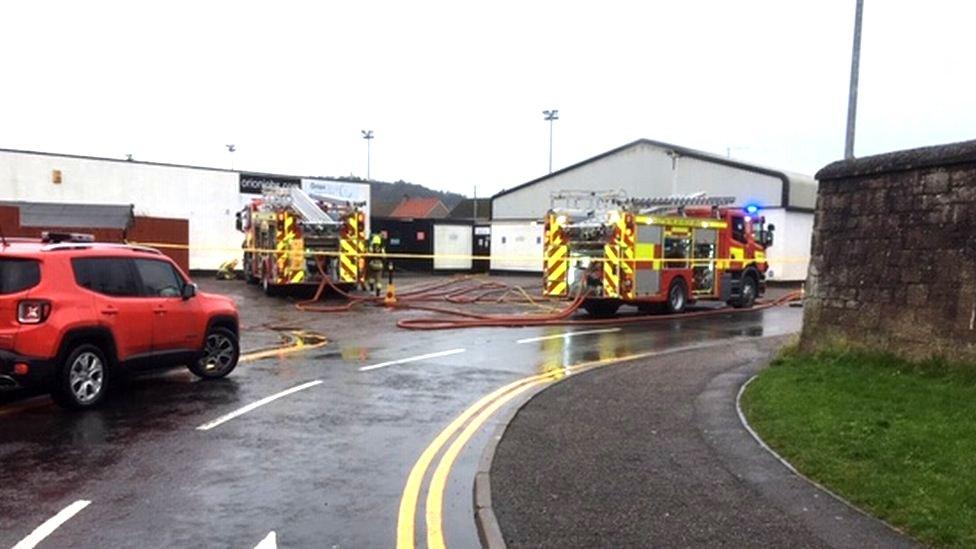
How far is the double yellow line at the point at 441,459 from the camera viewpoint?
212 inches

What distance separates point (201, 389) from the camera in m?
10.2

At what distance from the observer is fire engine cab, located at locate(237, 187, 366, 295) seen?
79.3ft

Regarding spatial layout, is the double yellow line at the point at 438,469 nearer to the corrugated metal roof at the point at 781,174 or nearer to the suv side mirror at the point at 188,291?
the suv side mirror at the point at 188,291

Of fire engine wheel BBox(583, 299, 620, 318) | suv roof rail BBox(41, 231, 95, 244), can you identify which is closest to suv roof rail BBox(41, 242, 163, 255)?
suv roof rail BBox(41, 231, 95, 244)

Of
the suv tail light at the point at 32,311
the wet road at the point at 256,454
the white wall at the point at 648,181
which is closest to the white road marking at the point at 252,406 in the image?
the wet road at the point at 256,454

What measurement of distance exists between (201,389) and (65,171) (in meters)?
26.7

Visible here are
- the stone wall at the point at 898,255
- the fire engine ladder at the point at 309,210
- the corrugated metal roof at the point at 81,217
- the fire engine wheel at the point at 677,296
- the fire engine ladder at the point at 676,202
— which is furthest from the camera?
the fire engine ladder at the point at 309,210

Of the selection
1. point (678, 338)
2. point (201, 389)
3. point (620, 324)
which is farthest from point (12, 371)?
point (620, 324)

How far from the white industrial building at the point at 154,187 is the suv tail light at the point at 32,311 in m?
22.6

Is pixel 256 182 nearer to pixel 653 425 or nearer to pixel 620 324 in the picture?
pixel 620 324

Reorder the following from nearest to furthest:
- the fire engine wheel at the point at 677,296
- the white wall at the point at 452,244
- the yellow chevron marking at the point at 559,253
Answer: the yellow chevron marking at the point at 559,253 < the fire engine wheel at the point at 677,296 < the white wall at the point at 452,244

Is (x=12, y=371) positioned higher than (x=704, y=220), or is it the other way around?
(x=704, y=220)

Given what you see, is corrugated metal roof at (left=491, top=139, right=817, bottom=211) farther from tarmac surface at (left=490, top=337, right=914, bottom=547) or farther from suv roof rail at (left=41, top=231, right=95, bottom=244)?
suv roof rail at (left=41, top=231, right=95, bottom=244)

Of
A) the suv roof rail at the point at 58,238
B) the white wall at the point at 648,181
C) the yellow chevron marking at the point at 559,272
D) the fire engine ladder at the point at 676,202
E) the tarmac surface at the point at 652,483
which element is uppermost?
the white wall at the point at 648,181
